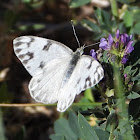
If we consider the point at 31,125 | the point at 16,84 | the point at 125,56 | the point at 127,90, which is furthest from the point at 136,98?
the point at 16,84

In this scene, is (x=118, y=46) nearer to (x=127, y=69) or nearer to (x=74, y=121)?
Result: (x=127, y=69)

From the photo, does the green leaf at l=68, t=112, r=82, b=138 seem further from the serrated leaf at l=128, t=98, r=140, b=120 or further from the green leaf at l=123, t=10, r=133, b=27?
the green leaf at l=123, t=10, r=133, b=27

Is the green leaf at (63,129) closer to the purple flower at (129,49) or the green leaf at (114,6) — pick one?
the purple flower at (129,49)

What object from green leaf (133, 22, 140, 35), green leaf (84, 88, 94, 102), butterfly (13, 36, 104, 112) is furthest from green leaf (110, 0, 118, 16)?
butterfly (13, 36, 104, 112)

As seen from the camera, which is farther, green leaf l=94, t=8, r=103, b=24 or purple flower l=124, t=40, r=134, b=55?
green leaf l=94, t=8, r=103, b=24

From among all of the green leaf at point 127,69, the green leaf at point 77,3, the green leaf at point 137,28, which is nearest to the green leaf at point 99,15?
the green leaf at point 77,3

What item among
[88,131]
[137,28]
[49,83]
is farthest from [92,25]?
[88,131]
